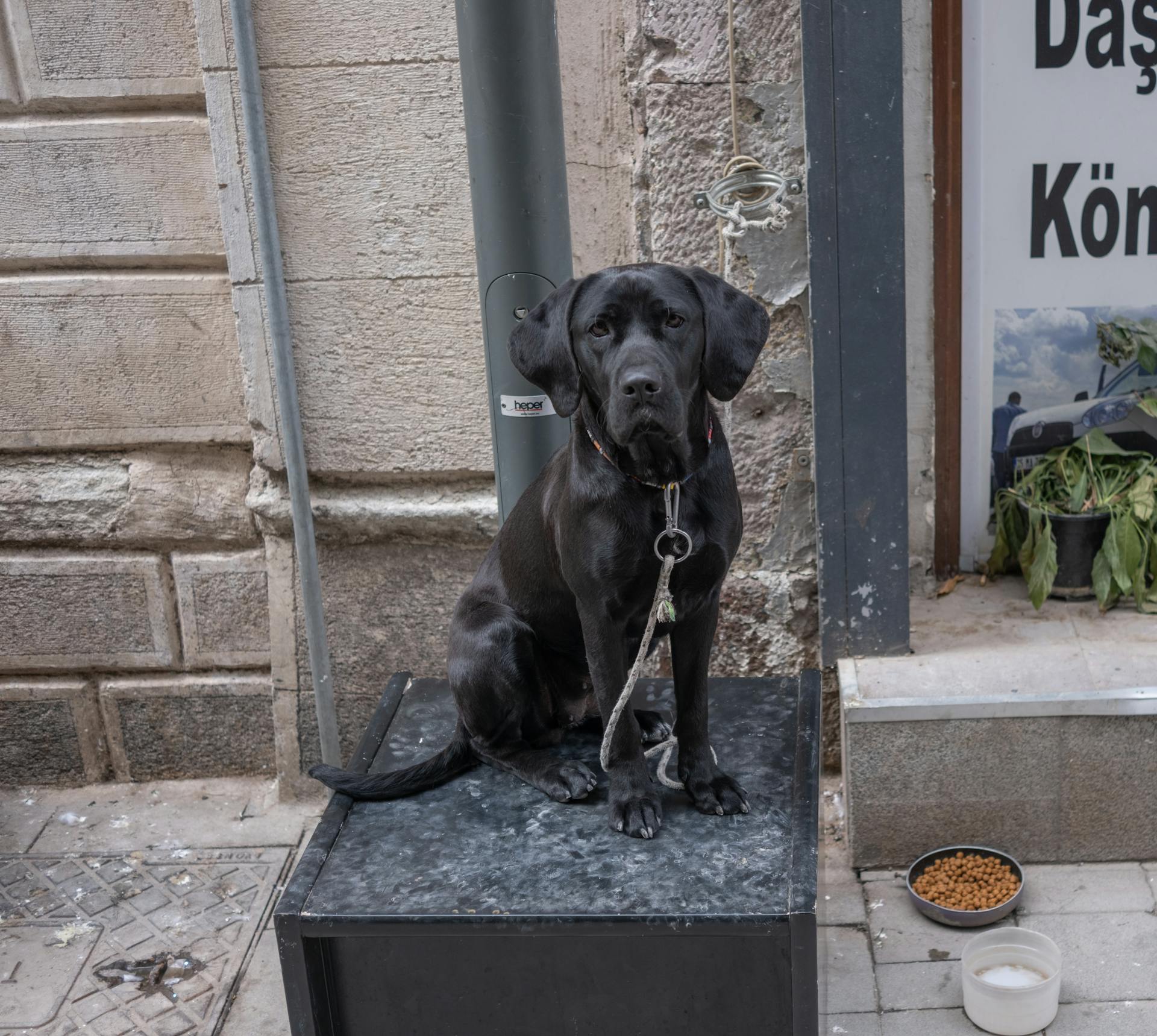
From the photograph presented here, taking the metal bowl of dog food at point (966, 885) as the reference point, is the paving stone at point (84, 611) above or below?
above

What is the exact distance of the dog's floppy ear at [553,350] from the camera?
2352 mm

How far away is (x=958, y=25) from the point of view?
12.5 ft

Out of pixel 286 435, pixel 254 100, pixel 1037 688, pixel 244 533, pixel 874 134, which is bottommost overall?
pixel 1037 688

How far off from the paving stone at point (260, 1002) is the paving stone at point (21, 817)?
45.8 inches

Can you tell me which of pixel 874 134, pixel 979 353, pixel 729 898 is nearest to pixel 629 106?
pixel 874 134

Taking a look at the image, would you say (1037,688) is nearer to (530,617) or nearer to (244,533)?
(530,617)

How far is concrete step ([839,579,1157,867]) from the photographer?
361 centimetres

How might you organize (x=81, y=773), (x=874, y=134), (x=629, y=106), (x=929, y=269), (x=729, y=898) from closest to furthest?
(x=729, y=898) → (x=874, y=134) → (x=629, y=106) → (x=929, y=269) → (x=81, y=773)

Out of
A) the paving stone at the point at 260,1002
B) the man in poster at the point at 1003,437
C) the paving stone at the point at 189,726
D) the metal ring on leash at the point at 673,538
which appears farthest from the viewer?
the paving stone at the point at 189,726

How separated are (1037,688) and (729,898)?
169cm

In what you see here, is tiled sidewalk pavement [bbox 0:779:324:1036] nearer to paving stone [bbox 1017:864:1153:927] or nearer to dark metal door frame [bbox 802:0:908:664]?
dark metal door frame [bbox 802:0:908:664]

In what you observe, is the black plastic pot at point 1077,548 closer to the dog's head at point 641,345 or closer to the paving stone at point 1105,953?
the paving stone at point 1105,953

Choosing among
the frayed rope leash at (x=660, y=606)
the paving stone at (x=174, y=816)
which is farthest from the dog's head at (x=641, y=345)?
the paving stone at (x=174, y=816)

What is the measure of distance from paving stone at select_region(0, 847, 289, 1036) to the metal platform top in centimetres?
105
